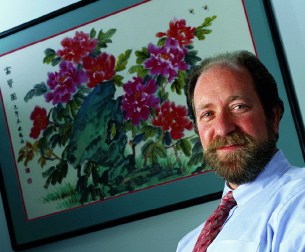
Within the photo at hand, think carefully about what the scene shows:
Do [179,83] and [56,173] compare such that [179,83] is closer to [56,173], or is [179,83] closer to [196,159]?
[196,159]

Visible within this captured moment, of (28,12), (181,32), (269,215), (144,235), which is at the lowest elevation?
(144,235)

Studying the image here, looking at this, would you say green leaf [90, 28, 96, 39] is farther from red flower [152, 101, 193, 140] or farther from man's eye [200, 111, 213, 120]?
man's eye [200, 111, 213, 120]

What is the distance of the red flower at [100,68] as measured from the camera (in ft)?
5.69

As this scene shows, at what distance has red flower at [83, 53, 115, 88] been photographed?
173 centimetres

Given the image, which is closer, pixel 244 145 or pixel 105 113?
pixel 244 145

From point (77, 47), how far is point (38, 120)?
1.09 ft

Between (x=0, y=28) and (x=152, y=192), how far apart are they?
0.98 metres

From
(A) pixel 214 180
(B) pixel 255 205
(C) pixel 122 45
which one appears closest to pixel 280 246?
(B) pixel 255 205

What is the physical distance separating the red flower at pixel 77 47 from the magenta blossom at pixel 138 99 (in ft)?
0.75

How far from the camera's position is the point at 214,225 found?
1.14 m

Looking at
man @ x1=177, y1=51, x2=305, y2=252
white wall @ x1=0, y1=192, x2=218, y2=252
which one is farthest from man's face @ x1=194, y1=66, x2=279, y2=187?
white wall @ x1=0, y1=192, x2=218, y2=252

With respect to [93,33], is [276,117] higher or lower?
lower

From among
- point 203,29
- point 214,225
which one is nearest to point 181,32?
point 203,29

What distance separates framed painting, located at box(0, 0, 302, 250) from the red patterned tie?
38cm
